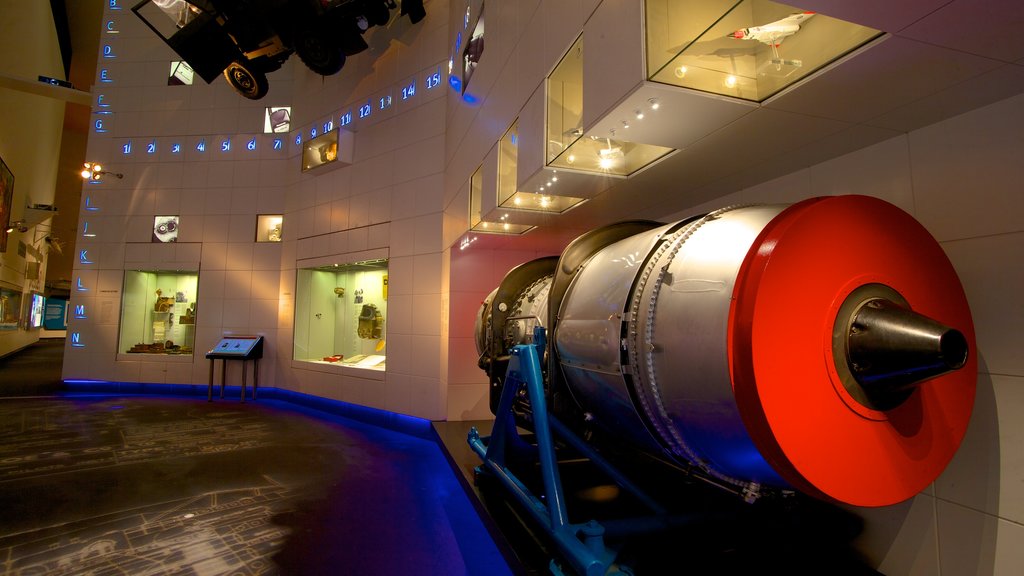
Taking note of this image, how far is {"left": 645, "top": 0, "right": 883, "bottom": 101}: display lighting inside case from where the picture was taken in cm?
169

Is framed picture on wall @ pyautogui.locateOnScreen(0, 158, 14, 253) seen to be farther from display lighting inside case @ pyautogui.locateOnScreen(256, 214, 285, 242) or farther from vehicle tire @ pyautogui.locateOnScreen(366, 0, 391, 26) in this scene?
vehicle tire @ pyautogui.locateOnScreen(366, 0, 391, 26)

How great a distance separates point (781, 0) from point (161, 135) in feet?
40.0

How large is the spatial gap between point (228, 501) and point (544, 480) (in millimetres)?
3024

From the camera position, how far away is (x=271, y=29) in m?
7.03

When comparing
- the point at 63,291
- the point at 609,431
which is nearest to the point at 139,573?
the point at 609,431

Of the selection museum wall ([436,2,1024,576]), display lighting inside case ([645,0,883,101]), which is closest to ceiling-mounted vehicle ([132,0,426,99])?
display lighting inside case ([645,0,883,101])

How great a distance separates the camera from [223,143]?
31.1 ft

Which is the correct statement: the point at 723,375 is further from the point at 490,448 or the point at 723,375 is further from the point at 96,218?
the point at 96,218

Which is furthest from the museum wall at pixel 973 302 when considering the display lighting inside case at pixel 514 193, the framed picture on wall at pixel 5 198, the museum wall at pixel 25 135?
the framed picture on wall at pixel 5 198

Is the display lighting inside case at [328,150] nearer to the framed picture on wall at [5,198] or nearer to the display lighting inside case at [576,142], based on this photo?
the display lighting inside case at [576,142]

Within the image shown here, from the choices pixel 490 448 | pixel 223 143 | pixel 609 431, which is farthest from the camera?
pixel 223 143

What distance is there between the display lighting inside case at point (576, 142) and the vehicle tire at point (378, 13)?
5.30 m

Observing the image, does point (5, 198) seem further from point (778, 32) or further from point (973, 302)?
point (973, 302)

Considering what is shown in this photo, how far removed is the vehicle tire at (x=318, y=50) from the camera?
6.79m
